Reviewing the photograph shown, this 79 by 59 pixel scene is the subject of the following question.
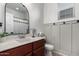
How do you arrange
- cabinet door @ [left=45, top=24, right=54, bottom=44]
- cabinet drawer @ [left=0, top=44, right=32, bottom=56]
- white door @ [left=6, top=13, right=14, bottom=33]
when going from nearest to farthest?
1. cabinet drawer @ [left=0, top=44, right=32, bottom=56]
2. white door @ [left=6, top=13, right=14, bottom=33]
3. cabinet door @ [left=45, top=24, right=54, bottom=44]

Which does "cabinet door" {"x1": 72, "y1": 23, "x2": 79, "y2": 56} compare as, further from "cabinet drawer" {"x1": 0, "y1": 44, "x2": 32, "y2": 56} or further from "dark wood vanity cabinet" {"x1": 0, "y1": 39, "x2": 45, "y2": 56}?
"cabinet drawer" {"x1": 0, "y1": 44, "x2": 32, "y2": 56}

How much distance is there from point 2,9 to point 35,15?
1.84 feet

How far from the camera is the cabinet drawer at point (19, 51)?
0.74 m

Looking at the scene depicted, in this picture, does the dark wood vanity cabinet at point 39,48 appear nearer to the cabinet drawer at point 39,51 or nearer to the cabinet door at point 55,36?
the cabinet drawer at point 39,51

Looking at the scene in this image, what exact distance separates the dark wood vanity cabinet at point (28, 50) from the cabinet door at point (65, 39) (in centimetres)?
35

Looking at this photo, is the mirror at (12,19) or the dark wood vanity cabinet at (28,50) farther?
the mirror at (12,19)

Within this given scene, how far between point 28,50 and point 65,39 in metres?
0.68

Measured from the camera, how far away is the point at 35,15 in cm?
136

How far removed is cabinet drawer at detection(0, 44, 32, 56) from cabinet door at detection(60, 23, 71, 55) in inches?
23.0

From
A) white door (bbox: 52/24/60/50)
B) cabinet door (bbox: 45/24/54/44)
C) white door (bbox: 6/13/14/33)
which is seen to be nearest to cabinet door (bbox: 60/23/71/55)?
white door (bbox: 52/24/60/50)

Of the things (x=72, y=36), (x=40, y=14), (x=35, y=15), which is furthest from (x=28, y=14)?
(x=72, y=36)

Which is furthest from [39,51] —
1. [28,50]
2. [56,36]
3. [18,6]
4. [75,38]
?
[18,6]

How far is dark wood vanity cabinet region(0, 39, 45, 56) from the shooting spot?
78cm

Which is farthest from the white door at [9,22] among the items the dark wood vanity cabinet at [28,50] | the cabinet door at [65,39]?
the cabinet door at [65,39]
